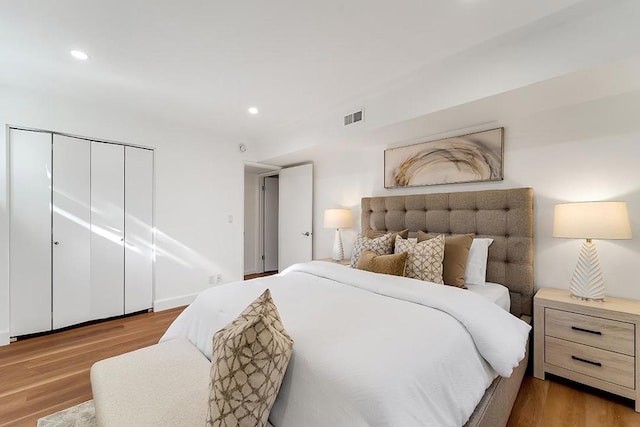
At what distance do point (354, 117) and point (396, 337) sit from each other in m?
2.31

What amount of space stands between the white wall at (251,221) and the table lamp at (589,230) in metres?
4.70

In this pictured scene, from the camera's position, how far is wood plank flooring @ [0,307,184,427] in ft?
5.95

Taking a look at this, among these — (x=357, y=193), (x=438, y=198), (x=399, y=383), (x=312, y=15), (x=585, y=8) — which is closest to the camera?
(x=399, y=383)

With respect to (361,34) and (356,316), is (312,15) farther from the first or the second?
(356,316)

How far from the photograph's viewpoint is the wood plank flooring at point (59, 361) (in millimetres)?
1813

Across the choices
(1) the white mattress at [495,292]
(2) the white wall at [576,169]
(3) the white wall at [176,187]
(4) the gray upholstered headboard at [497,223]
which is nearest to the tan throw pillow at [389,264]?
(1) the white mattress at [495,292]

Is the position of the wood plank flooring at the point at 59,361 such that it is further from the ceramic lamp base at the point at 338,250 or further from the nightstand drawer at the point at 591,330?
the nightstand drawer at the point at 591,330

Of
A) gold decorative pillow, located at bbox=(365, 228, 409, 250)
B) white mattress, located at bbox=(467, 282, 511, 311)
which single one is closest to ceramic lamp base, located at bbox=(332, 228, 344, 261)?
gold decorative pillow, located at bbox=(365, 228, 409, 250)

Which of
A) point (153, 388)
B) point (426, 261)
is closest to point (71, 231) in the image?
point (153, 388)

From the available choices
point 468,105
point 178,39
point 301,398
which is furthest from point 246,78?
point 301,398

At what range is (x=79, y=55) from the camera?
2.09 m

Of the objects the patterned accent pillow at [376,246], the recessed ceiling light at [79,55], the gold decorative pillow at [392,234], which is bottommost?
the patterned accent pillow at [376,246]

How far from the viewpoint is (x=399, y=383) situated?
98 centimetres

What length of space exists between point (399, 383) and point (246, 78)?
249 centimetres
